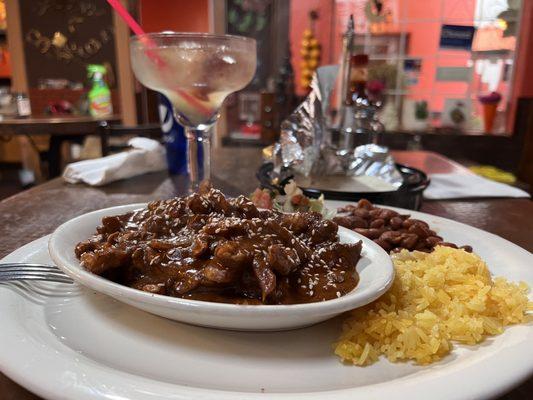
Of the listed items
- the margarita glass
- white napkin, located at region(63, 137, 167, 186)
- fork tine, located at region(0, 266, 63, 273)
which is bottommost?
white napkin, located at region(63, 137, 167, 186)

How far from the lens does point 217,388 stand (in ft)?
1.99

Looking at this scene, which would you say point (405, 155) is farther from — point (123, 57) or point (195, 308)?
point (123, 57)

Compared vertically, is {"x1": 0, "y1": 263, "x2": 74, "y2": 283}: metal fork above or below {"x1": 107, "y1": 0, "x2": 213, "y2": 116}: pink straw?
below

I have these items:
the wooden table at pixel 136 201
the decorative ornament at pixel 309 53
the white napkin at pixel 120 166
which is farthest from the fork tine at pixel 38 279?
the decorative ornament at pixel 309 53

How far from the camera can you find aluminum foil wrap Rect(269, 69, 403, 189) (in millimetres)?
1628

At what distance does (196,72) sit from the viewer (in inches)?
61.7

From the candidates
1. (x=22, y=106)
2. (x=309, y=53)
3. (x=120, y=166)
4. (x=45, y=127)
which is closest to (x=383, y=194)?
(x=120, y=166)

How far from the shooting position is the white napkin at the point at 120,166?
75.5 inches

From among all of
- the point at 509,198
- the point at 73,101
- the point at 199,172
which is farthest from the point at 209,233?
the point at 73,101

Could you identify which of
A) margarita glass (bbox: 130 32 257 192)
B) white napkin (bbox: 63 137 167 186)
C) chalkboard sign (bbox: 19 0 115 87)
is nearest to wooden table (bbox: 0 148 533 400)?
white napkin (bbox: 63 137 167 186)

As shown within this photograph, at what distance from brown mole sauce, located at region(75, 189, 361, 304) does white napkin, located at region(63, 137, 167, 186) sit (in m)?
1.05

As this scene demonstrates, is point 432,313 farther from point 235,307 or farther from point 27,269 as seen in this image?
point 27,269

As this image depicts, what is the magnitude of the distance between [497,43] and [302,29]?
2.39 metres

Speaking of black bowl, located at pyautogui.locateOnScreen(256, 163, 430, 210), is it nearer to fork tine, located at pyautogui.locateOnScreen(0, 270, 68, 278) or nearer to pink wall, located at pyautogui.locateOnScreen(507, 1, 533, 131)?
fork tine, located at pyautogui.locateOnScreen(0, 270, 68, 278)
